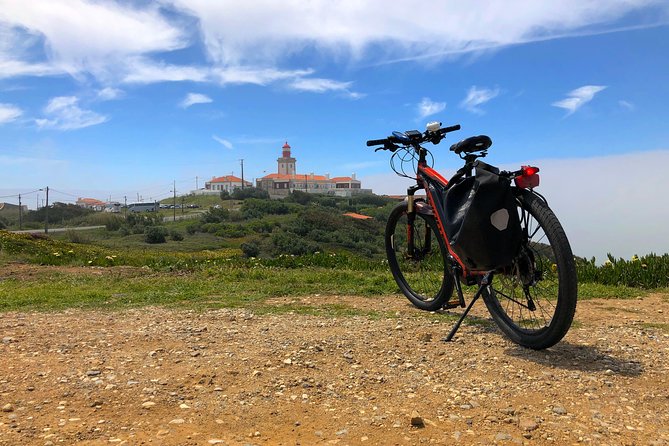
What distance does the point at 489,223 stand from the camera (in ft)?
12.4

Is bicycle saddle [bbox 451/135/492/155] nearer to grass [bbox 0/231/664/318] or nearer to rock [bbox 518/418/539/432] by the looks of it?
grass [bbox 0/231/664/318]

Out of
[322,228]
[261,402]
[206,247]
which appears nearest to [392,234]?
[261,402]

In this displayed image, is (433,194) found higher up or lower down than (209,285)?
higher up

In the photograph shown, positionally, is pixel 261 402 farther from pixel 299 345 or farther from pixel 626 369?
pixel 626 369

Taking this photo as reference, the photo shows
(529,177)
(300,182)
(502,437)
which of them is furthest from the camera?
(300,182)

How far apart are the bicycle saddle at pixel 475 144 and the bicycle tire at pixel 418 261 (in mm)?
1128

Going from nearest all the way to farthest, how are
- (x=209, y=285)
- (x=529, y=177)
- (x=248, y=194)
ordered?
(x=529, y=177), (x=209, y=285), (x=248, y=194)

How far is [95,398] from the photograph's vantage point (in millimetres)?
2898

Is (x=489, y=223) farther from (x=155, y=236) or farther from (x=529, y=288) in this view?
(x=155, y=236)

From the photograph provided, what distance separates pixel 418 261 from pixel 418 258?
0.23ft

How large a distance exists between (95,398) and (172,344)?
1.06 metres

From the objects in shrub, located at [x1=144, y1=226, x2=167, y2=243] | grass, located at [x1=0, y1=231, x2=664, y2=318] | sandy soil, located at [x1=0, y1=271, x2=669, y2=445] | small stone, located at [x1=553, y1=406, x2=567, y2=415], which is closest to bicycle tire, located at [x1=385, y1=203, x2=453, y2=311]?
grass, located at [x1=0, y1=231, x2=664, y2=318]

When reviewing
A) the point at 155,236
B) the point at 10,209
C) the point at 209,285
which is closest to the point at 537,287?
the point at 209,285

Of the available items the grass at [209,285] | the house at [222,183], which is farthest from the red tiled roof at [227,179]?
the grass at [209,285]
